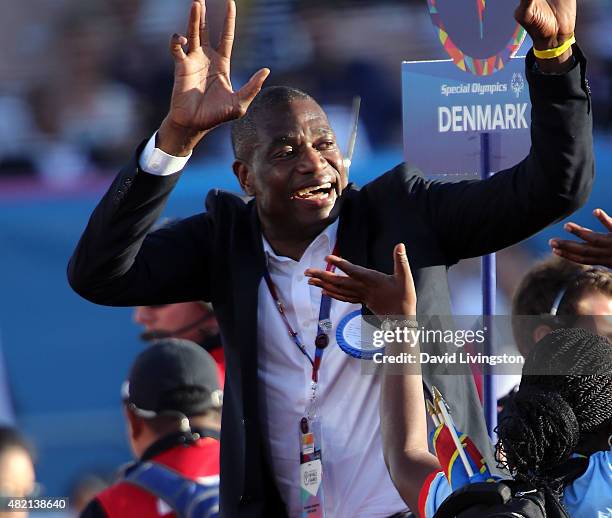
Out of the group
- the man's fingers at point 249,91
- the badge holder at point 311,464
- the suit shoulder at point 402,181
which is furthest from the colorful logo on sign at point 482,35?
the badge holder at point 311,464

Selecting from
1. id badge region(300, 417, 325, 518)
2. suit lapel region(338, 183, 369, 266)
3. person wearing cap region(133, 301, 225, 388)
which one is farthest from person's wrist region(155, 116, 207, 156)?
person wearing cap region(133, 301, 225, 388)

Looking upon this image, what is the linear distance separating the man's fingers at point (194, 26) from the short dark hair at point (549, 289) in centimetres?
Result: 135

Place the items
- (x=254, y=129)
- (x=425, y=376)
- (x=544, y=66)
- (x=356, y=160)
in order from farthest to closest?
(x=356, y=160), (x=254, y=129), (x=425, y=376), (x=544, y=66)

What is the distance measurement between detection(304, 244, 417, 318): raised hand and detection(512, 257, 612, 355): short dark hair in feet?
4.15

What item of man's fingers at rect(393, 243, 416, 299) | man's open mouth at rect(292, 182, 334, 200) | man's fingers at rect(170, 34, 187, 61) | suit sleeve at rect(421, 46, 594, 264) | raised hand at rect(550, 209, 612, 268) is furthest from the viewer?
man's open mouth at rect(292, 182, 334, 200)

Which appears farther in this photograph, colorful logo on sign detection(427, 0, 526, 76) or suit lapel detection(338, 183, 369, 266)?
colorful logo on sign detection(427, 0, 526, 76)

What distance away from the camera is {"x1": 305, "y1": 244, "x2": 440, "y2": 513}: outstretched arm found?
2178 mm

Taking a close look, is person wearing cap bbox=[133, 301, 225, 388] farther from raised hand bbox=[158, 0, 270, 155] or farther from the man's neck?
raised hand bbox=[158, 0, 270, 155]

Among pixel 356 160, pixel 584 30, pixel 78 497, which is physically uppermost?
pixel 584 30

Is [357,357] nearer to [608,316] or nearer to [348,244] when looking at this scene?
[348,244]

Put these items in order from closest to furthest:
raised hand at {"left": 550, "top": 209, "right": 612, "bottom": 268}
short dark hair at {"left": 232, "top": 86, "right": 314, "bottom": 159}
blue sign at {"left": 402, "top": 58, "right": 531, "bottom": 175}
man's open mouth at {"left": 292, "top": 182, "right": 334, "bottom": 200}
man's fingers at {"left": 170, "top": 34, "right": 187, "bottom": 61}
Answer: raised hand at {"left": 550, "top": 209, "right": 612, "bottom": 268} → man's fingers at {"left": 170, "top": 34, "right": 187, "bottom": 61} → man's open mouth at {"left": 292, "top": 182, "right": 334, "bottom": 200} → short dark hair at {"left": 232, "top": 86, "right": 314, "bottom": 159} → blue sign at {"left": 402, "top": 58, "right": 531, "bottom": 175}

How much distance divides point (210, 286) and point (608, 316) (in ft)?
3.79

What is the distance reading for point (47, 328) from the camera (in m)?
4.66

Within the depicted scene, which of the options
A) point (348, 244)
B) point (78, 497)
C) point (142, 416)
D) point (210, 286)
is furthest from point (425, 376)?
point (78, 497)
